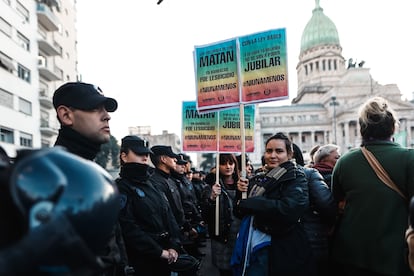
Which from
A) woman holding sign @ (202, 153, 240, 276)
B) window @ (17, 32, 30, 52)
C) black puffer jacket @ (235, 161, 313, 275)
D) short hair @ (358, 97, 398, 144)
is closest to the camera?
short hair @ (358, 97, 398, 144)

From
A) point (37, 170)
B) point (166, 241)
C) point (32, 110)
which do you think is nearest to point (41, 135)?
point (32, 110)

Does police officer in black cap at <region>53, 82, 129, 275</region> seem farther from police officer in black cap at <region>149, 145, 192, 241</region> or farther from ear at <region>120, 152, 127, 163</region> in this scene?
police officer in black cap at <region>149, 145, 192, 241</region>

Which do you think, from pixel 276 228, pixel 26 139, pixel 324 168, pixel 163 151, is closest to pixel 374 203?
pixel 276 228

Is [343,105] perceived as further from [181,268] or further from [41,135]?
[181,268]

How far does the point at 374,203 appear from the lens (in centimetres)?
252

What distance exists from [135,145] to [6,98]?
23.7m

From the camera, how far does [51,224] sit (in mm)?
929

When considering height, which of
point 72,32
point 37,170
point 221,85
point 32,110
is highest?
point 72,32

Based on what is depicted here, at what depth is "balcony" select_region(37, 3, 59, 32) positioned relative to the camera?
2928cm

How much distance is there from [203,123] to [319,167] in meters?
1.84

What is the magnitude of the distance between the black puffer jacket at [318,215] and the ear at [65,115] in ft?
6.61

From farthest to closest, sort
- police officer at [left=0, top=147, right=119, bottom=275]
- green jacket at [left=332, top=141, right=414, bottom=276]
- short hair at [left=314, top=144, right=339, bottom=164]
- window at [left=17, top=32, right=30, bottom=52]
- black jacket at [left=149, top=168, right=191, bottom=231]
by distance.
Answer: window at [left=17, top=32, right=30, bottom=52], black jacket at [left=149, top=168, right=191, bottom=231], short hair at [left=314, top=144, right=339, bottom=164], green jacket at [left=332, top=141, right=414, bottom=276], police officer at [left=0, top=147, right=119, bottom=275]

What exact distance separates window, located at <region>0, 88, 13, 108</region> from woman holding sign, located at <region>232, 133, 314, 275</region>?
78.5 feet

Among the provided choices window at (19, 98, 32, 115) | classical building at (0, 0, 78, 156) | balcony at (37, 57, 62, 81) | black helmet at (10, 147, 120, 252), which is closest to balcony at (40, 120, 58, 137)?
classical building at (0, 0, 78, 156)
